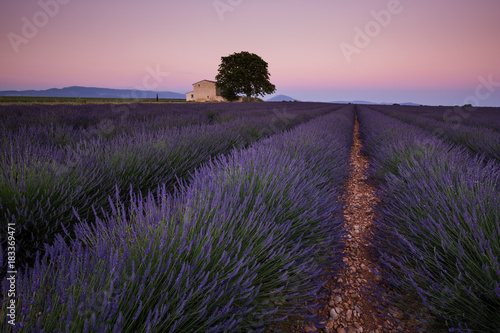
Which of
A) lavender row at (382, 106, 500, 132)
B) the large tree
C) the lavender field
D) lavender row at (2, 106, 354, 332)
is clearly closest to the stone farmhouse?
the large tree

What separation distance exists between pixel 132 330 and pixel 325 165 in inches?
109

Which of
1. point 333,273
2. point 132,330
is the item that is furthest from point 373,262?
point 132,330

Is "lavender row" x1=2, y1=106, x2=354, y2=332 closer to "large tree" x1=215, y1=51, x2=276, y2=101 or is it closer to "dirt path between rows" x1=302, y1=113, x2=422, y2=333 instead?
"dirt path between rows" x1=302, y1=113, x2=422, y2=333

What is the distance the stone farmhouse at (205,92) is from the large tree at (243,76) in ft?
33.0

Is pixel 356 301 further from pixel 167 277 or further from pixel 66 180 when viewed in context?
pixel 66 180

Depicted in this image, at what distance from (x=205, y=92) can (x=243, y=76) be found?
1574 cm

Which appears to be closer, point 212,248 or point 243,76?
point 212,248

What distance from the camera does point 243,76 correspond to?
1481 inches

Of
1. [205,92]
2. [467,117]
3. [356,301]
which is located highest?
[205,92]

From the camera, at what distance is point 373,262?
2.00 metres

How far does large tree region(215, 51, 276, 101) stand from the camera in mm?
37562

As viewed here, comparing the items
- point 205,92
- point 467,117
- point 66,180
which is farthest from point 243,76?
point 66,180

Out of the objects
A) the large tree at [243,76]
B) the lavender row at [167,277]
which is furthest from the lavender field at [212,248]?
the large tree at [243,76]

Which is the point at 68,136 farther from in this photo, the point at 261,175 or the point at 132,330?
the point at 132,330
